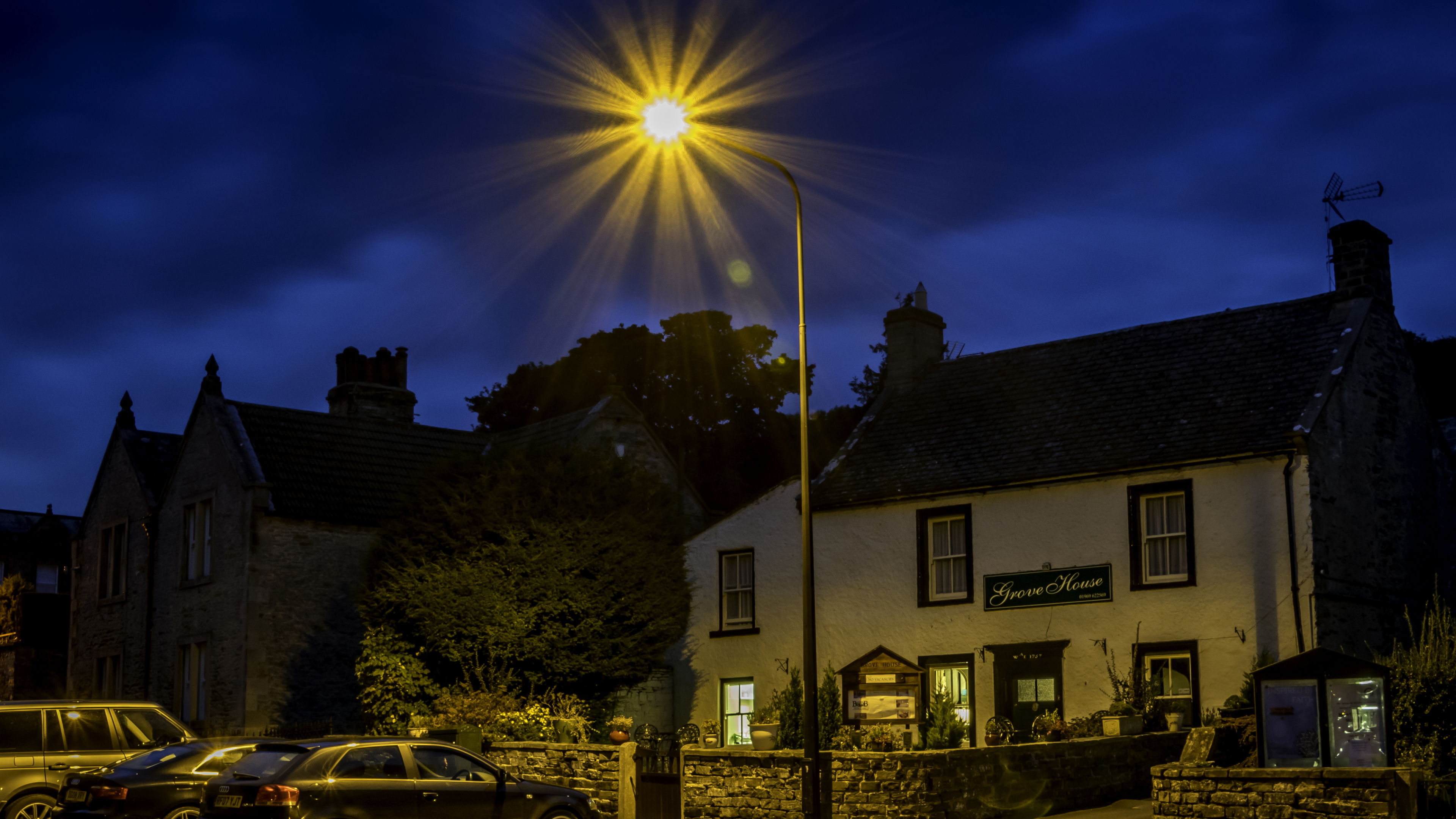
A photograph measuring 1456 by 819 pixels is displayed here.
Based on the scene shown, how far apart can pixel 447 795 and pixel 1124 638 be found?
46.9ft

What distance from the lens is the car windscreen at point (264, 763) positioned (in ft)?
49.2

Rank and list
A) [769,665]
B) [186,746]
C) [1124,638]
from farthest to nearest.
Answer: [769,665]
[1124,638]
[186,746]

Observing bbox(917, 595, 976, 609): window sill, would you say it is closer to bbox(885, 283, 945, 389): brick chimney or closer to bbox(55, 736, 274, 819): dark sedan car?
bbox(885, 283, 945, 389): brick chimney

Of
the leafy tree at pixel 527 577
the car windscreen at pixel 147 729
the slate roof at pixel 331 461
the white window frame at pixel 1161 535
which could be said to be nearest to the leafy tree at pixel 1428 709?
the white window frame at pixel 1161 535

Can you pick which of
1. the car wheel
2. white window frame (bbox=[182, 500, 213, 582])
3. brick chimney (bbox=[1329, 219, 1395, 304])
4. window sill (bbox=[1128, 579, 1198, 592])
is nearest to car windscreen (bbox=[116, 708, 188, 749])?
the car wheel

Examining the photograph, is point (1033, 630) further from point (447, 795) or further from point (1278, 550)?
point (447, 795)

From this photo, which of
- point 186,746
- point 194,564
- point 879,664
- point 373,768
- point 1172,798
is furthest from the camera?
point 194,564

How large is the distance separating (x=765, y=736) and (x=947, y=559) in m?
8.38

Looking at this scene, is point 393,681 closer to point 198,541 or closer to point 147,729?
point 147,729

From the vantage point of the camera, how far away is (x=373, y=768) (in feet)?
51.2

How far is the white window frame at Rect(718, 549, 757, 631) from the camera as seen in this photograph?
104 feet

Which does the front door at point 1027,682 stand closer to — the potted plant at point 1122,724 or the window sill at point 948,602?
the window sill at point 948,602

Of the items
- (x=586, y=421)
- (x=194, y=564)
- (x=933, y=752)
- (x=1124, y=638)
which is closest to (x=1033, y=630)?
(x=1124, y=638)

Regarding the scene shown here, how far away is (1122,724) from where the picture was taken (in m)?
22.8
